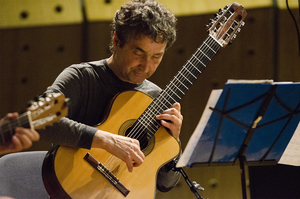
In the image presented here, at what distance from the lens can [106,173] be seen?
1.52 meters

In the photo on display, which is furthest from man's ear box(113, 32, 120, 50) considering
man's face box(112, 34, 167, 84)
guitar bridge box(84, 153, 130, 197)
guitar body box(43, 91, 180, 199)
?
guitar bridge box(84, 153, 130, 197)

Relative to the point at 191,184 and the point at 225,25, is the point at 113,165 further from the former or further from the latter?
the point at 225,25

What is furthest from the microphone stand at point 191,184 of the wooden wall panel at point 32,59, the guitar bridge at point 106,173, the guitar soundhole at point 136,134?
the wooden wall panel at point 32,59

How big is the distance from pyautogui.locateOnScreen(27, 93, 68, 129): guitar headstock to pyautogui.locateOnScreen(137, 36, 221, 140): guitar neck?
1.86 feet

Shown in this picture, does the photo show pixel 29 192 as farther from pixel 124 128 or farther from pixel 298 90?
pixel 298 90

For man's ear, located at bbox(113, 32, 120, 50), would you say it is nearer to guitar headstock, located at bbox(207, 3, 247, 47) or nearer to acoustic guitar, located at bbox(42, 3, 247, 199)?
acoustic guitar, located at bbox(42, 3, 247, 199)

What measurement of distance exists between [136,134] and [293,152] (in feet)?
2.99

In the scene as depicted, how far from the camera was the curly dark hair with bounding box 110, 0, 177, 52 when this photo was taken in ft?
5.66

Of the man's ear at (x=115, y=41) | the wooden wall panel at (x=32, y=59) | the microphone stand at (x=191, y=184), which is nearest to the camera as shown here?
the microphone stand at (x=191, y=184)

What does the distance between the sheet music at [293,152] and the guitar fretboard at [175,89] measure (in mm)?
666

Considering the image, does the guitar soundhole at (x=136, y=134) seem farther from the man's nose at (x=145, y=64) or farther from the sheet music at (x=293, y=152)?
the sheet music at (x=293, y=152)

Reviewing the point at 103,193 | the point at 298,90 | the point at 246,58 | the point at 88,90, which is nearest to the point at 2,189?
the point at 103,193

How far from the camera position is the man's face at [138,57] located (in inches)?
67.9

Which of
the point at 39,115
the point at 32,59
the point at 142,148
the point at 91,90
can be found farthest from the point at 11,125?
the point at 32,59
